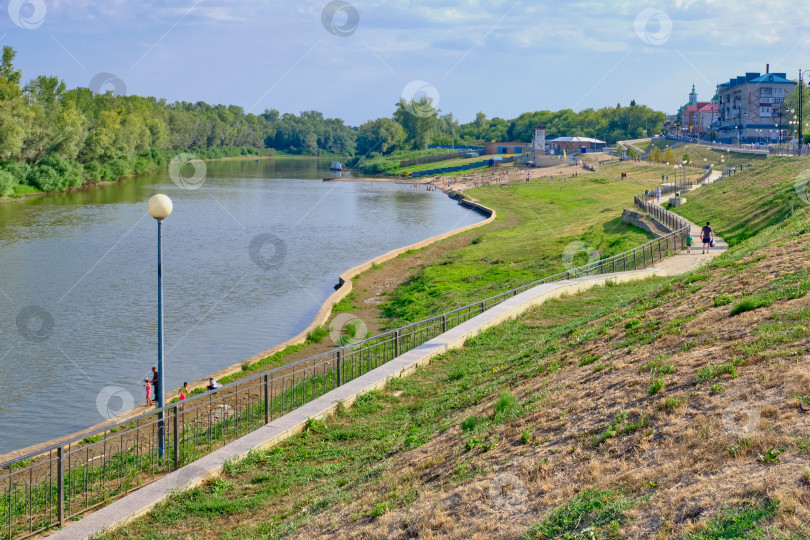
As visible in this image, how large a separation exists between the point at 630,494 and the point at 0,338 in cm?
2555

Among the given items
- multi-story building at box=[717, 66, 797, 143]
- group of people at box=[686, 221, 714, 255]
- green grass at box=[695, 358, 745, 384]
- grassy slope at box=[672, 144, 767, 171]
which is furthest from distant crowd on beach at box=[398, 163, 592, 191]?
green grass at box=[695, 358, 745, 384]

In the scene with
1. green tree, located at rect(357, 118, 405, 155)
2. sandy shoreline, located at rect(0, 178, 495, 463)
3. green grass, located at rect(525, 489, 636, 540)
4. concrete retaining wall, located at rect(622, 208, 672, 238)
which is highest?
green tree, located at rect(357, 118, 405, 155)

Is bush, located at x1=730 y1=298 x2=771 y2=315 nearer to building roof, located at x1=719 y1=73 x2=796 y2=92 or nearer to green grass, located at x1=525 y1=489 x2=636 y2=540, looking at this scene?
green grass, located at x1=525 y1=489 x2=636 y2=540

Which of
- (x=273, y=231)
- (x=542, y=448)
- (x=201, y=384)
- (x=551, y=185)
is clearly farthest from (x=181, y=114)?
(x=542, y=448)

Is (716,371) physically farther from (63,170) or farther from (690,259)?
(63,170)

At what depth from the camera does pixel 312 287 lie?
3794 cm

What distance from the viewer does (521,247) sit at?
44250 mm

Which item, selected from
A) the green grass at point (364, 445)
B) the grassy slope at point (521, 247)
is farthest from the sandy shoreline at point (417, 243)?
the green grass at point (364, 445)

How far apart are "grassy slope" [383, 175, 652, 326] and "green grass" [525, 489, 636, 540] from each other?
20089 millimetres

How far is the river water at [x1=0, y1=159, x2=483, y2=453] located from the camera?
2247 cm

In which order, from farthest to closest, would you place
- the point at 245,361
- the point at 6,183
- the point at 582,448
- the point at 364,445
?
the point at 6,183 → the point at 245,361 → the point at 364,445 → the point at 582,448

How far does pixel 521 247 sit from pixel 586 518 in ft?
124

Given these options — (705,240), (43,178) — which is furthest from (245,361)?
(43,178)

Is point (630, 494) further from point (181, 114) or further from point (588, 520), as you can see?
point (181, 114)
